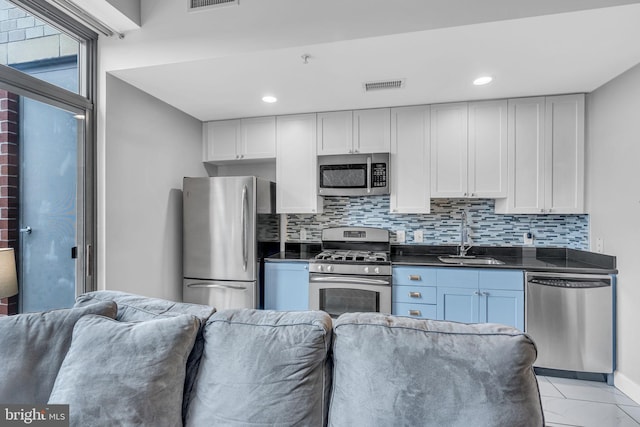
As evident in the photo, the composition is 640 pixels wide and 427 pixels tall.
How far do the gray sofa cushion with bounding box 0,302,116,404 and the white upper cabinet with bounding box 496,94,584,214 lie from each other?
3.26 m

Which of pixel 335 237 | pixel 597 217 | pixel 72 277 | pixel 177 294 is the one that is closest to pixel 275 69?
pixel 335 237

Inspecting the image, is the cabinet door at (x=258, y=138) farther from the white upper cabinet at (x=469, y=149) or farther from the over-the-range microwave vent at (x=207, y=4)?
the white upper cabinet at (x=469, y=149)

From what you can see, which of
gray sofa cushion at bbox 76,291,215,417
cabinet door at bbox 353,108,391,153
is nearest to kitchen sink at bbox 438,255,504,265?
cabinet door at bbox 353,108,391,153

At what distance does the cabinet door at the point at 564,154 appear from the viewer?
279 cm

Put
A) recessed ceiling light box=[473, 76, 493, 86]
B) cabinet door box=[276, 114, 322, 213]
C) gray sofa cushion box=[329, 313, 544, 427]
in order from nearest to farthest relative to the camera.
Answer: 1. gray sofa cushion box=[329, 313, 544, 427]
2. recessed ceiling light box=[473, 76, 493, 86]
3. cabinet door box=[276, 114, 322, 213]

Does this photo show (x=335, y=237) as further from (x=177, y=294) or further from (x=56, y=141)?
(x=56, y=141)

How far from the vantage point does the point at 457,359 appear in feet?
3.34

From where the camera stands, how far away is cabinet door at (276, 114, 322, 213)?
3.30m

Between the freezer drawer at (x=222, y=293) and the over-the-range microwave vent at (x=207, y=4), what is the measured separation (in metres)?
2.22

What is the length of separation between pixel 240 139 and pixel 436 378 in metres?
3.05

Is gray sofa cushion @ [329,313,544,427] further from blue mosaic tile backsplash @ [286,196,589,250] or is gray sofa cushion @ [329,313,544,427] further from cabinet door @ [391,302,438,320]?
blue mosaic tile backsplash @ [286,196,589,250]

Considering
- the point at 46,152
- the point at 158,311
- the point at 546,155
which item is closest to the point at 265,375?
the point at 158,311

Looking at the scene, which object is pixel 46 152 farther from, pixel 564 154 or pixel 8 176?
pixel 564 154

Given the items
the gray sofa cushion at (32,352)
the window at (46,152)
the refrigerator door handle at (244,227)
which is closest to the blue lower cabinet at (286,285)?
the refrigerator door handle at (244,227)
